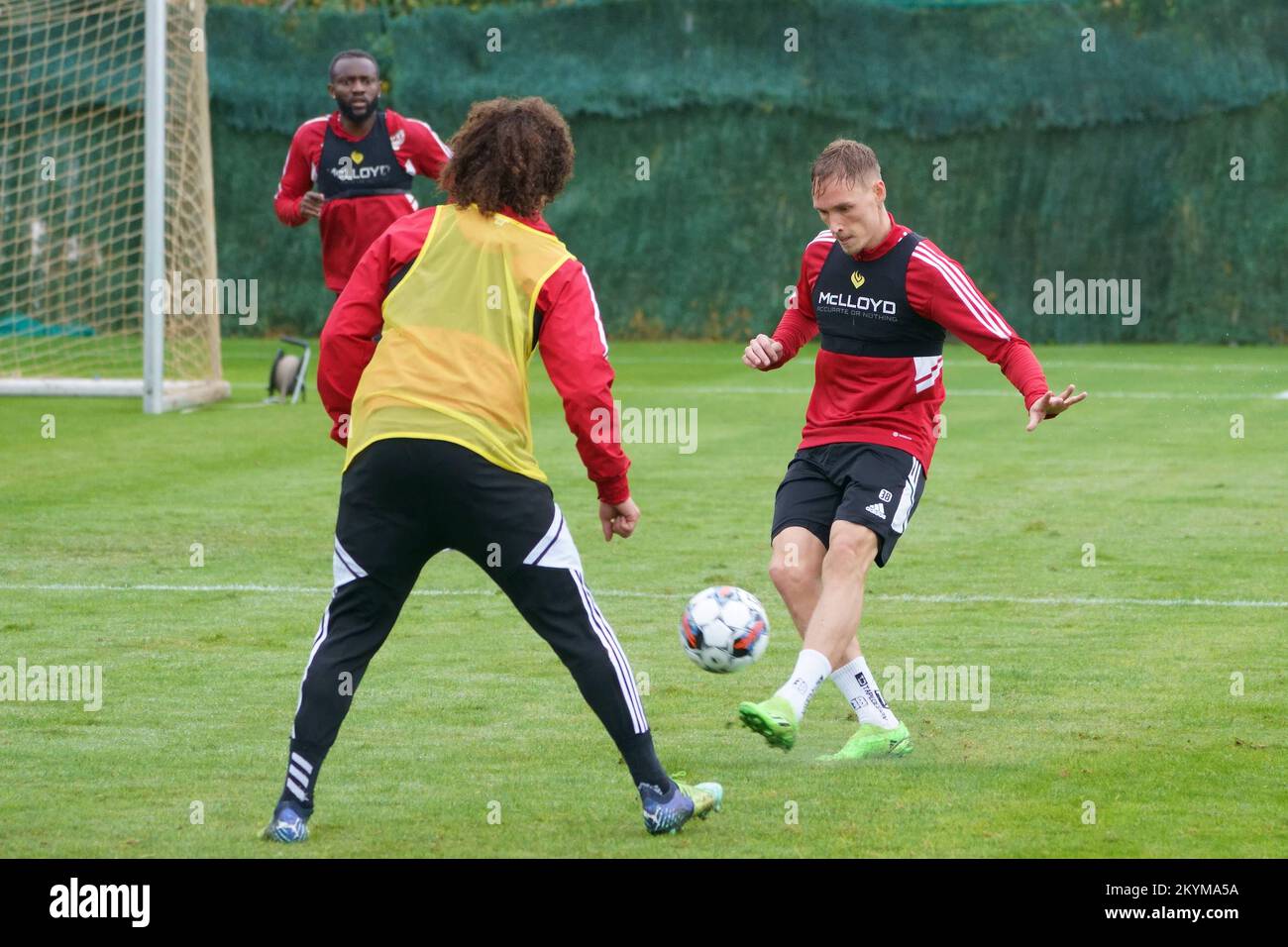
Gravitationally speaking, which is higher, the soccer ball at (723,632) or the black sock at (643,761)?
the soccer ball at (723,632)

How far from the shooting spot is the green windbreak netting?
2697cm

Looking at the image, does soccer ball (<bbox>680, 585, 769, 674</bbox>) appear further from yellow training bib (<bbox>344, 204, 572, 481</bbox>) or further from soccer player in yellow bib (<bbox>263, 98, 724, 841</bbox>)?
yellow training bib (<bbox>344, 204, 572, 481</bbox>)

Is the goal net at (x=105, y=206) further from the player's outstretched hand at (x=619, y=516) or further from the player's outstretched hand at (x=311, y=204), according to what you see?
the player's outstretched hand at (x=619, y=516)

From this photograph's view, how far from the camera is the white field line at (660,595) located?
8922 millimetres

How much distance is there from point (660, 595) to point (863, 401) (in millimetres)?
2736

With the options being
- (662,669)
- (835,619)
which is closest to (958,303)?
(835,619)

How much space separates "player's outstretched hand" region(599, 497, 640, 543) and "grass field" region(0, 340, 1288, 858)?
2.63ft

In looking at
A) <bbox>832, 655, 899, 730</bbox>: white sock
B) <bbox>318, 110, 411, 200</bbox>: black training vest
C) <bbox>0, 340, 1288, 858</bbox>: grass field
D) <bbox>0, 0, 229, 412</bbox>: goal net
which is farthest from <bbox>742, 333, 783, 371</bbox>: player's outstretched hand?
<bbox>0, 0, 229, 412</bbox>: goal net

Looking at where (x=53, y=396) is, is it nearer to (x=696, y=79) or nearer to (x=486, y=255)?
(x=696, y=79)

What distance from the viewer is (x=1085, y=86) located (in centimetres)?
2708

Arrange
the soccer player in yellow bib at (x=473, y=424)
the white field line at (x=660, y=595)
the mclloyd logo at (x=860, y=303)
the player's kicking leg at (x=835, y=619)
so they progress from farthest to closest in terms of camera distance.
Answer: the white field line at (x=660, y=595), the mclloyd logo at (x=860, y=303), the player's kicking leg at (x=835, y=619), the soccer player in yellow bib at (x=473, y=424)

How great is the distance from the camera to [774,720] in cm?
559

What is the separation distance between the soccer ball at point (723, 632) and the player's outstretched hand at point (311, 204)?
7.24 m

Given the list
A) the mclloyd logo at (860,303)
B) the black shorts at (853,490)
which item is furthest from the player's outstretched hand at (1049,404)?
the mclloyd logo at (860,303)
